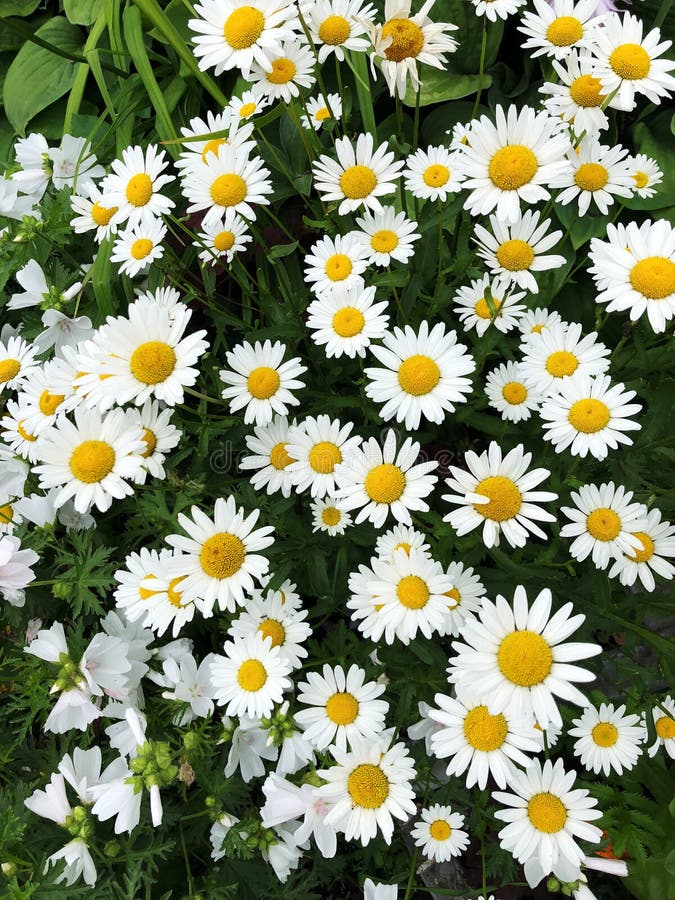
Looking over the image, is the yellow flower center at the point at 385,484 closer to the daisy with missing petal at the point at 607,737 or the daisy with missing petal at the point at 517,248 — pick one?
the daisy with missing petal at the point at 517,248

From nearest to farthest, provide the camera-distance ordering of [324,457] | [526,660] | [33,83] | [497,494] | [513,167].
Result: [526,660], [497,494], [513,167], [324,457], [33,83]

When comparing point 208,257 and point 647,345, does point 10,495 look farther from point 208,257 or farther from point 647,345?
point 647,345

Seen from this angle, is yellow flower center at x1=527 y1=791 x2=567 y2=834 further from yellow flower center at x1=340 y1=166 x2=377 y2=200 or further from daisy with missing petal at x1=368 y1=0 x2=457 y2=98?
daisy with missing petal at x1=368 y1=0 x2=457 y2=98

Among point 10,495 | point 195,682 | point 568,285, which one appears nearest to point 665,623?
point 568,285

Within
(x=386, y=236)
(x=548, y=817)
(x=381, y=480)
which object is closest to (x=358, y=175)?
(x=386, y=236)

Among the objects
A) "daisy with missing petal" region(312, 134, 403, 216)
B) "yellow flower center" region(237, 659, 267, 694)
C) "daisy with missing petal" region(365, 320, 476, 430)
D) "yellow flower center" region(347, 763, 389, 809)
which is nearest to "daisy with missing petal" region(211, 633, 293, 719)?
"yellow flower center" region(237, 659, 267, 694)

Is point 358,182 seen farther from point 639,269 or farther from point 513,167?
point 639,269
